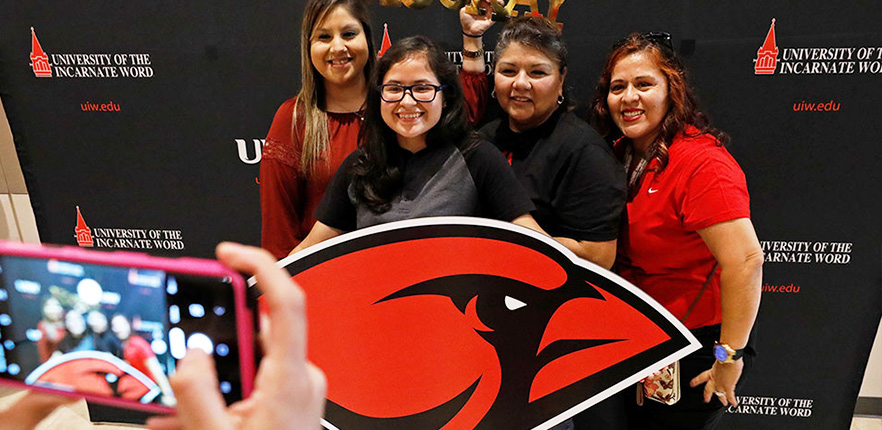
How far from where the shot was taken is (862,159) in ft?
7.20

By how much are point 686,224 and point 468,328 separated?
2.23ft

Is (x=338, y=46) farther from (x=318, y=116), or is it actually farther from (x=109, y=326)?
(x=109, y=326)

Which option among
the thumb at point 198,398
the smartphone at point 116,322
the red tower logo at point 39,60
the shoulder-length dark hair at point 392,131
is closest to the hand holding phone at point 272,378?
the thumb at point 198,398

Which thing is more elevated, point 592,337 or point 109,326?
point 109,326

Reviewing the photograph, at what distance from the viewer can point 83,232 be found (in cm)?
271

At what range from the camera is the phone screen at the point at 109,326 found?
68cm

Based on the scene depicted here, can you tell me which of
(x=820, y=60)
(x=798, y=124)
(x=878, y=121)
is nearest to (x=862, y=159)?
(x=878, y=121)

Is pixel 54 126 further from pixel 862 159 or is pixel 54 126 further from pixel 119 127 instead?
pixel 862 159

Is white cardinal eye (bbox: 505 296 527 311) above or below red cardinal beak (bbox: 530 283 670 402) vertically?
above

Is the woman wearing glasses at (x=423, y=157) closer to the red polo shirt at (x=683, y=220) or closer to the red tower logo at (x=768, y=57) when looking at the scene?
the red polo shirt at (x=683, y=220)


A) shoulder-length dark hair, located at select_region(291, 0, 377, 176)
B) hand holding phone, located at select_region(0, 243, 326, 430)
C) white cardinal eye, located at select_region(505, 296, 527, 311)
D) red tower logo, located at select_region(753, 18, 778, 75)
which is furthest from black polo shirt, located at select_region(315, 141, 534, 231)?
red tower logo, located at select_region(753, 18, 778, 75)

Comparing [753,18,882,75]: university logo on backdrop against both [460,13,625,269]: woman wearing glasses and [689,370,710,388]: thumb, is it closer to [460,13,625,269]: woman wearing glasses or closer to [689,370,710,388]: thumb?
[460,13,625,269]: woman wearing glasses

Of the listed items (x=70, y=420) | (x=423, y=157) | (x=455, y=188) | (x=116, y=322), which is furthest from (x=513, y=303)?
(x=70, y=420)

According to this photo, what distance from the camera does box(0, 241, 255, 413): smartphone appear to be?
2.20 feet
